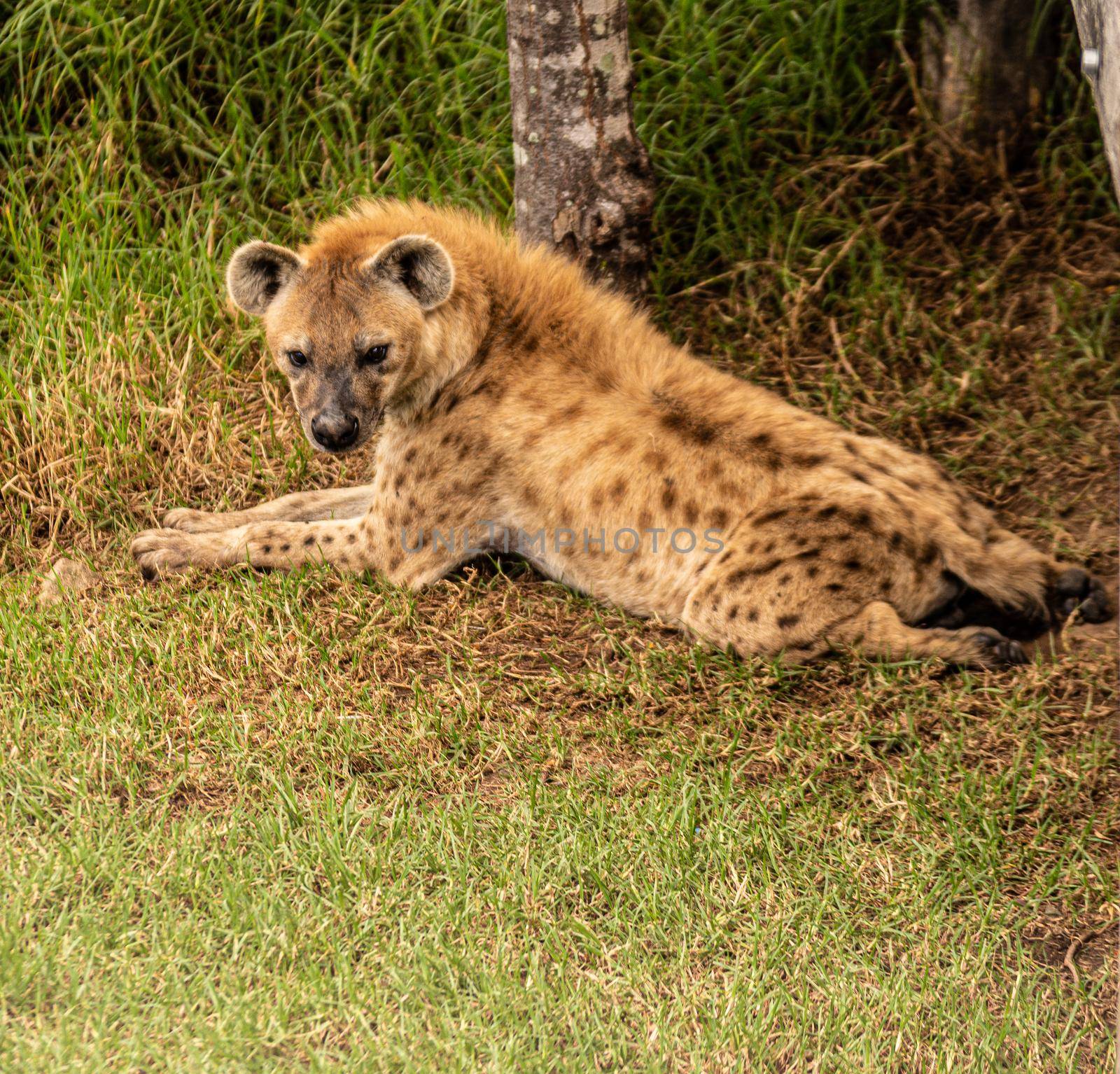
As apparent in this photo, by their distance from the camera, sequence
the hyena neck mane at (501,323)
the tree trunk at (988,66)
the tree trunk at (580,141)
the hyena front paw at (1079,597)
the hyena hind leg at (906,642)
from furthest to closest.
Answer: the tree trunk at (988,66)
the tree trunk at (580,141)
the hyena neck mane at (501,323)
the hyena front paw at (1079,597)
the hyena hind leg at (906,642)

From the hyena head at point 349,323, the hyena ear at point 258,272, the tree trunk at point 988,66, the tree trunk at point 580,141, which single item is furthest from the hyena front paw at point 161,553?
the tree trunk at point 988,66

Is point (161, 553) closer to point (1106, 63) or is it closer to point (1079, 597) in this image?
point (1079, 597)

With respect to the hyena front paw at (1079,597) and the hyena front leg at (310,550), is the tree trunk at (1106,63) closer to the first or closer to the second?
the hyena front paw at (1079,597)

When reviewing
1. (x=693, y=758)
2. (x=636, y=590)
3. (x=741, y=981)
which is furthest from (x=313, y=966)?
(x=636, y=590)

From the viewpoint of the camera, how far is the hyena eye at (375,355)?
3.59 metres

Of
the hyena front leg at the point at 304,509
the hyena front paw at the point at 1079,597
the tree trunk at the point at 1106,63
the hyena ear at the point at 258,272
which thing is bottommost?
the hyena front leg at the point at 304,509

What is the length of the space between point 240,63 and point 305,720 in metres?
2.60

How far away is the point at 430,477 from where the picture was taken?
3.71 meters

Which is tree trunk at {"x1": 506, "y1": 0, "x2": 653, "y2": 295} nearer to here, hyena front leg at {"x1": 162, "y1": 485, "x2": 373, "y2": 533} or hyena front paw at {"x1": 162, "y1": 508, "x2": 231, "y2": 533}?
hyena front leg at {"x1": 162, "y1": 485, "x2": 373, "y2": 533}

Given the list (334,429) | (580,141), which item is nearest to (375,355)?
(334,429)

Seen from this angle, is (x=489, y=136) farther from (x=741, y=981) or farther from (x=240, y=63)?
(x=741, y=981)

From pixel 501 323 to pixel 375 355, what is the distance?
38 centimetres

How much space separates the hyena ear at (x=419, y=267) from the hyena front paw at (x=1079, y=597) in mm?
1701

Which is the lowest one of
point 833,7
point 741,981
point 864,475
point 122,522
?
point 122,522
